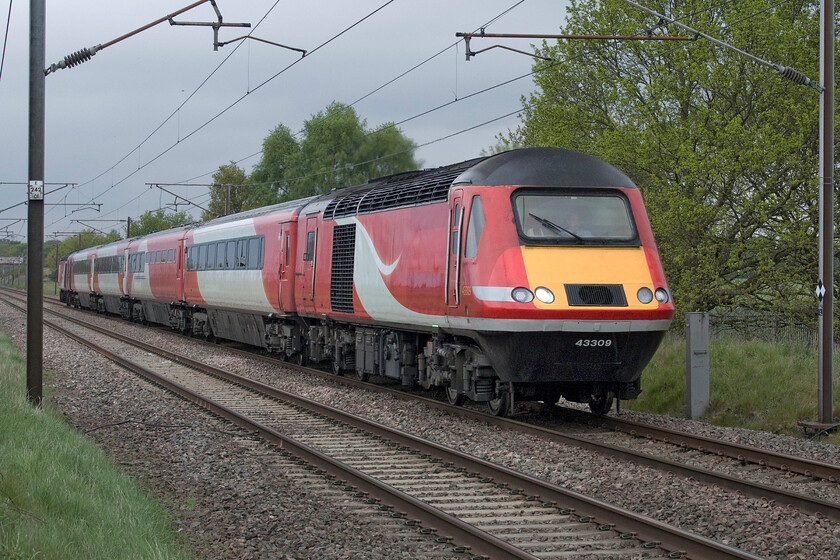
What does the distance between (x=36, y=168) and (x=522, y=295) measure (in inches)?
248

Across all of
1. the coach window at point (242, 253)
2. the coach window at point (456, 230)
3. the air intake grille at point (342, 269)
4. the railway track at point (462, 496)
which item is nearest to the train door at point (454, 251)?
the coach window at point (456, 230)

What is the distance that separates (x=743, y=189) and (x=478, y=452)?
47.8 feet

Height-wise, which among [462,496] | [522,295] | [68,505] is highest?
[522,295]

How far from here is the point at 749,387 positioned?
1411 cm

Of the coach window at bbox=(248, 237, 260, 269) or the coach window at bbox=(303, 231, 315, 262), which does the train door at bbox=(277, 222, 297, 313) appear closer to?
the coach window at bbox=(303, 231, 315, 262)

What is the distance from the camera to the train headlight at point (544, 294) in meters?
11.0

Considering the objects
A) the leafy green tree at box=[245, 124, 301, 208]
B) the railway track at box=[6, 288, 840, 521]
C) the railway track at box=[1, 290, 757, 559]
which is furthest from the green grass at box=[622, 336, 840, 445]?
the leafy green tree at box=[245, 124, 301, 208]

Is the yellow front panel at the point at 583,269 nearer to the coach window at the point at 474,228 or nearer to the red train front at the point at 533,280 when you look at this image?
the red train front at the point at 533,280

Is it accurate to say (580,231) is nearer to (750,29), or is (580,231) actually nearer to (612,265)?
(612,265)

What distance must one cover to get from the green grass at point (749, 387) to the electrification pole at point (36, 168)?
8.74 meters

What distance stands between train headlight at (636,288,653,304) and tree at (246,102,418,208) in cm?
4706

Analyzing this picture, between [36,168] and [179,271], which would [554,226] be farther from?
[179,271]

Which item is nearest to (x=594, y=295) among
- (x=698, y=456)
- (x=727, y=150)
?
(x=698, y=456)

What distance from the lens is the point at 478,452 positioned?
33.3 ft
